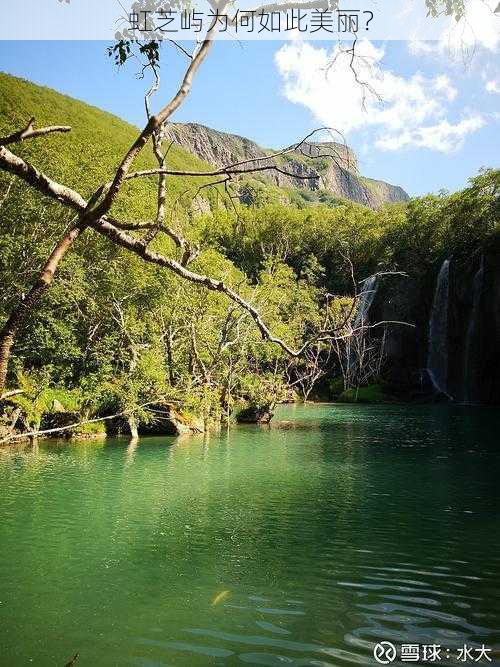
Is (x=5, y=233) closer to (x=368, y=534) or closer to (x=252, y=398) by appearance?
(x=252, y=398)

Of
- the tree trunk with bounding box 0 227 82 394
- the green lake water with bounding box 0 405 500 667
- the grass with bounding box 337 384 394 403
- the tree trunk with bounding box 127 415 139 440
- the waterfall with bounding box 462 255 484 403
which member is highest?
the waterfall with bounding box 462 255 484 403

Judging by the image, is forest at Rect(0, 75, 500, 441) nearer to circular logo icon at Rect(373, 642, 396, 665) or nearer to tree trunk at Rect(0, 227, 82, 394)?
circular logo icon at Rect(373, 642, 396, 665)

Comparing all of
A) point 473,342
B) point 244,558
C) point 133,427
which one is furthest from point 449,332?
point 244,558

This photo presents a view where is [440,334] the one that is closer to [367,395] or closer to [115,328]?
[367,395]

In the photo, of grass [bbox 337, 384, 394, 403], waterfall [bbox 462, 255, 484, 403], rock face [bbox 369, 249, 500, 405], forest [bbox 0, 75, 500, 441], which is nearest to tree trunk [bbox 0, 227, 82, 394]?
forest [bbox 0, 75, 500, 441]

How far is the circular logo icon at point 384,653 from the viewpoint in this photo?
17.4ft

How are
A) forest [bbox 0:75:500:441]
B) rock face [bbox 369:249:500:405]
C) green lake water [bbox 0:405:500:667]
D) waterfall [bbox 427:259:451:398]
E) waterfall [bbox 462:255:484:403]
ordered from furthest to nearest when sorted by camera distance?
1. waterfall [bbox 427:259:451:398]
2. waterfall [bbox 462:255:484:403]
3. rock face [bbox 369:249:500:405]
4. forest [bbox 0:75:500:441]
5. green lake water [bbox 0:405:500:667]

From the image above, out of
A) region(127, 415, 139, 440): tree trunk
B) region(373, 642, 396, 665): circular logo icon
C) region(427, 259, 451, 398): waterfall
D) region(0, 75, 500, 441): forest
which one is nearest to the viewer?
region(373, 642, 396, 665): circular logo icon

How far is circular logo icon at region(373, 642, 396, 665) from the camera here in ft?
17.4

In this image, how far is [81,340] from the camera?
25.8 meters

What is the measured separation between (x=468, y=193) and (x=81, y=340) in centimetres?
3521

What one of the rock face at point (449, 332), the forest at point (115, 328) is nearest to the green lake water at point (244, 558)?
the forest at point (115, 328)

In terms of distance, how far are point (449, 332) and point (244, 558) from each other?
124ft

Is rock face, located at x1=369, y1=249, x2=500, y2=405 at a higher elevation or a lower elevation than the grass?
higher
